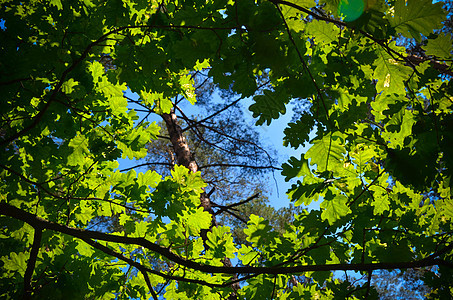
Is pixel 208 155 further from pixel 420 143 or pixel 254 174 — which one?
pixel 420 143

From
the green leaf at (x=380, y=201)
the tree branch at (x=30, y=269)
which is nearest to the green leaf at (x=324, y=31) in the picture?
the green leaf at (x=380, y=201)

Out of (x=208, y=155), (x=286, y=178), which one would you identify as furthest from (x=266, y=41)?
(x=208, y=155)

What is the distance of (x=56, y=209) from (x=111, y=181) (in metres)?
0.55

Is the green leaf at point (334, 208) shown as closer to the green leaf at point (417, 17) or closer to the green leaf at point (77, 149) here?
the green leaf at point (417, 17)

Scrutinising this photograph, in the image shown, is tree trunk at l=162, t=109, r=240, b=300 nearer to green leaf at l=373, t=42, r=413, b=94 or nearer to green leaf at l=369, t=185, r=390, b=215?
green leaf at l=369, t=185, r=390, b=215

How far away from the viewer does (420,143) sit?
1762 mm

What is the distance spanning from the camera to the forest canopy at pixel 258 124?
154 cm

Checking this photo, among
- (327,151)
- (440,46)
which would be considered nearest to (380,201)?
(327,151)

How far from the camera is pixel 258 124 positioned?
60.6 inches

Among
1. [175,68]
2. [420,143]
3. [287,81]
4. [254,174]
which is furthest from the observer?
[254,174]

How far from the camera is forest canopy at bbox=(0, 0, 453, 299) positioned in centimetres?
154

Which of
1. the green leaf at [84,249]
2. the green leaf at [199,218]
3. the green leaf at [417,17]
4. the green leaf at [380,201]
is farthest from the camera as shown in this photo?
the green leaf at [84,249]

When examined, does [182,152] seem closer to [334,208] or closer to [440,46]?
[334,208]

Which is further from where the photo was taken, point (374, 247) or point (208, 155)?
point (208, 155)
